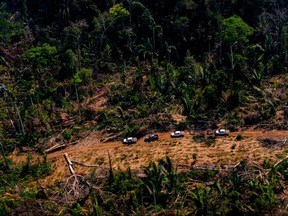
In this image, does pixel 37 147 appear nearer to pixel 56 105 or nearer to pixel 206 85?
pixel 56 105

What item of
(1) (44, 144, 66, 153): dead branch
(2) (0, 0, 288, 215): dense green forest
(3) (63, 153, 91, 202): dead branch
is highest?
(2) (0, 0, 288, 215): dense green forest

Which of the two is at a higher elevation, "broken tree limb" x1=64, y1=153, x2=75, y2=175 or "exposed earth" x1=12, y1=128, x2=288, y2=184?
"broken tree limb" x1=64, y1=153, x2=75, y2=175

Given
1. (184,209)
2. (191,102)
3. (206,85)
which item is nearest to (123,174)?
(184,209)

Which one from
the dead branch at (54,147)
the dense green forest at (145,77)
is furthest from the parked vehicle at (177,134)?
the dead branch at (54,147)

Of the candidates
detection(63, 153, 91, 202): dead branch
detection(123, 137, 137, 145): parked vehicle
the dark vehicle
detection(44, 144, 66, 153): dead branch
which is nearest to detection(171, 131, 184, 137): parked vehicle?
the dark vehicle

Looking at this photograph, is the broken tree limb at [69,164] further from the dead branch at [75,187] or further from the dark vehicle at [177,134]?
the dark vehicle at [177,134]

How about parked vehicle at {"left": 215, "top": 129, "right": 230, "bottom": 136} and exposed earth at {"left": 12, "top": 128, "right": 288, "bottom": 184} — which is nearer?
exposed earth at {"left": 12, "top": 128, "right": 288, "bottom": 184}

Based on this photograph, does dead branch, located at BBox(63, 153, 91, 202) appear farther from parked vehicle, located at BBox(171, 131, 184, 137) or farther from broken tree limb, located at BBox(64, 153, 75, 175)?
parked vehicle, located at BBox(171, 131, 184, 137)

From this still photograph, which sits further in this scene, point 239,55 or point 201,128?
point 239,55
